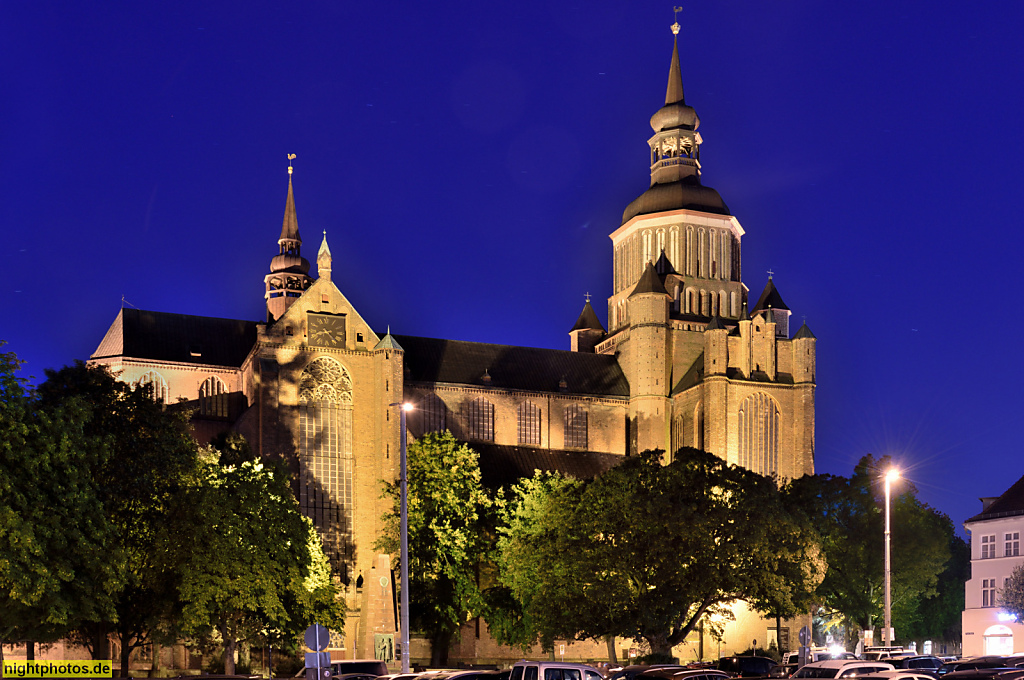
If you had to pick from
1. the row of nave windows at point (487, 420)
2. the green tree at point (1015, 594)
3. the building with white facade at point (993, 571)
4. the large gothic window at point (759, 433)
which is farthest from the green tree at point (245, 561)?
the building with white facade at point (993, 571)

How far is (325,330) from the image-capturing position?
3396 inches

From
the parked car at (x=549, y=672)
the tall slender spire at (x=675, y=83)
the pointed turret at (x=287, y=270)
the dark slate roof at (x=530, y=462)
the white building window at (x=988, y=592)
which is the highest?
the tall slender spire at (x=675, y=83)

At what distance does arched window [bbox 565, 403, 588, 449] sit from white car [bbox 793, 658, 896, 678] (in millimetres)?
60724

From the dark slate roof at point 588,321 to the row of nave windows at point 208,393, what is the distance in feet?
113

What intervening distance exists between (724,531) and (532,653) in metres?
22.6

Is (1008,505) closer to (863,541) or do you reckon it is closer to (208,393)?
(863,541)

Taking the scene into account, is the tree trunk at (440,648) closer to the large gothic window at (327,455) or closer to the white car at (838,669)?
the large gothic window at (327,455)

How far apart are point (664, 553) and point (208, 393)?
138 feet

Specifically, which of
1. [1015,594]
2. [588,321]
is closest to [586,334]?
[588,321]

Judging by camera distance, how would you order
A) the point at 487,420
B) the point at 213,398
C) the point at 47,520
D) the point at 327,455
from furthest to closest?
the point at 487,420
the point at 213,398
the point at 327,455
the point at 47,520

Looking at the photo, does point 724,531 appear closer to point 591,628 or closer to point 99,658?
point 591,628

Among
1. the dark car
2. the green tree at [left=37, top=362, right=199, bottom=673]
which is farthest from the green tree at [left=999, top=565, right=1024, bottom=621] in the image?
the green tree at [left=37, top=362, right=199, bottom=673]

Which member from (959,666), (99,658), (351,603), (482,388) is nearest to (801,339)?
(482,388)

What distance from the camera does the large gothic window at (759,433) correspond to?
Result: 9581 cm
